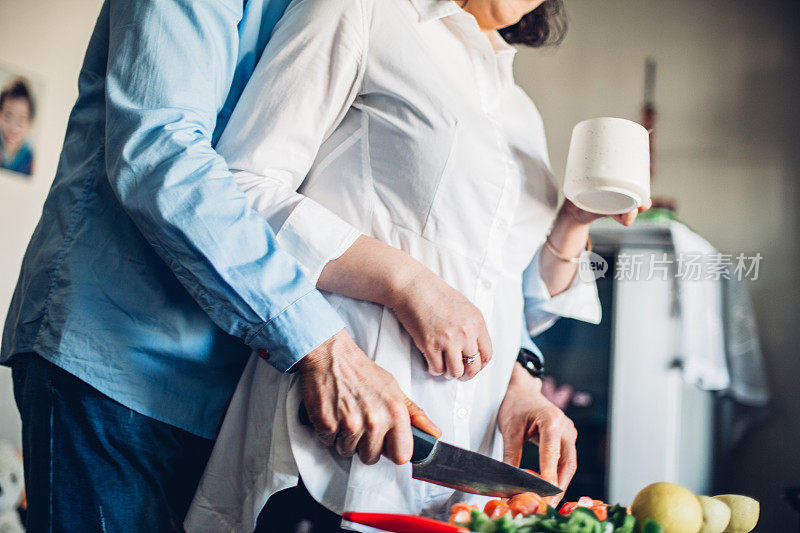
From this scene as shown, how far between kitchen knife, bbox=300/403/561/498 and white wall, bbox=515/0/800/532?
216 centimetres

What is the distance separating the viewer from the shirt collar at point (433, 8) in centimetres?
75

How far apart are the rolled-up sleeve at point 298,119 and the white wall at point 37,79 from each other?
2.18 meters

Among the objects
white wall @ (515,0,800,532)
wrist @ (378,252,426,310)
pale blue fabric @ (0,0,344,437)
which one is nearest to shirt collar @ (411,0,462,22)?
pale blue fabric @ (0,0,344,437)

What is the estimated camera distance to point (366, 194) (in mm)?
700

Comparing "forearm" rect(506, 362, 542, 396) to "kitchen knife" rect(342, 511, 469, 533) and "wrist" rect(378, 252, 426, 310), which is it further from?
"kitchen knife" rect(342, 511, 469, 533)

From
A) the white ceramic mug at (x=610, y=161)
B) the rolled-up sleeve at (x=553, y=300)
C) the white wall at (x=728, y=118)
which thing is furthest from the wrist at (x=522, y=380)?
the white wall at (x=728, y=118)

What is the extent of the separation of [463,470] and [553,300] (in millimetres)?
382

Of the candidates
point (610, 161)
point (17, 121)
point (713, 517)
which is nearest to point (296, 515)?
point (713, 517)

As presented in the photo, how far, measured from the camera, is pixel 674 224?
7.05 feet

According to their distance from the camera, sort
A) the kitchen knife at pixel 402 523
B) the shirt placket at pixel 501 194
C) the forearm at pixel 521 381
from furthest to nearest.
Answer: the forearm at pixel 521 381 → the shirt placket at pixel 501 194 → the kitchen knife at pixel 402 523

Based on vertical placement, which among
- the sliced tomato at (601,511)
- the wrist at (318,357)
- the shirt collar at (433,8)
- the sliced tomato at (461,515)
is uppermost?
the shirt collar at (433,8)

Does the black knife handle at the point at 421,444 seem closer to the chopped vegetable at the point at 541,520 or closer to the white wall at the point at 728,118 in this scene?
the chopped vegetable at the point at 541,520

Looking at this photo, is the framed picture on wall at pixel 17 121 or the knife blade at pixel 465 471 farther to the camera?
the framed picture on wall at pixel 17 121

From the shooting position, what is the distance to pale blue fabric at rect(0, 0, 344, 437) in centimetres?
58
